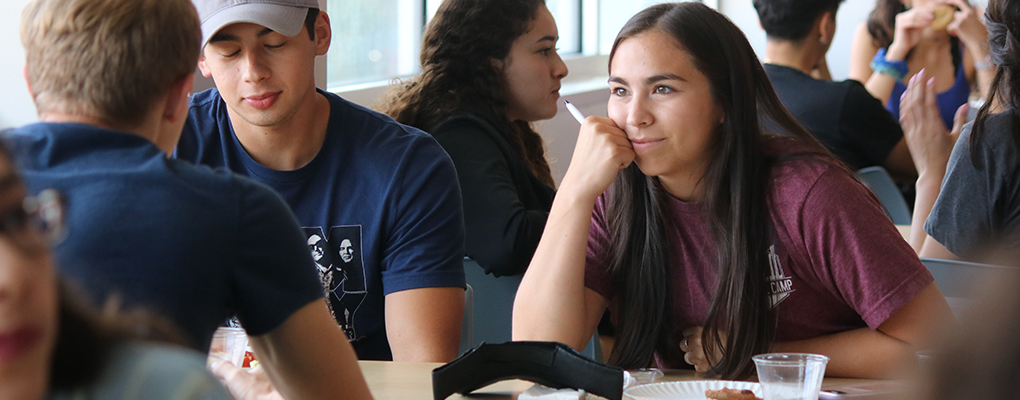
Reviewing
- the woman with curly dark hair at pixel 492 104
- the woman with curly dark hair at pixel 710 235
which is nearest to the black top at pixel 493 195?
the woman with curly dark hair at pixel 492 104

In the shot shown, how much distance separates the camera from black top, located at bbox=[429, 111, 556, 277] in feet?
7.12

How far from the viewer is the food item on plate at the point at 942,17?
4.00m

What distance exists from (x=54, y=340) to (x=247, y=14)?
1.26 meters

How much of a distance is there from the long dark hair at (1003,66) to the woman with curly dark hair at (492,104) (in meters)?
0.99

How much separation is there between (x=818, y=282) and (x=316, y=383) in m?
0.90

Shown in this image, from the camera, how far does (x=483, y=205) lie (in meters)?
2.25

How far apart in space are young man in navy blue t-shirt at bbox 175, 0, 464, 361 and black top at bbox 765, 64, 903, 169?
187 cm

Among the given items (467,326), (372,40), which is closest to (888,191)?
(467,326)

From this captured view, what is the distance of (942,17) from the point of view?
13.2 ft

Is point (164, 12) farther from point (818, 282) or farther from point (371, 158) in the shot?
point (818, 282)

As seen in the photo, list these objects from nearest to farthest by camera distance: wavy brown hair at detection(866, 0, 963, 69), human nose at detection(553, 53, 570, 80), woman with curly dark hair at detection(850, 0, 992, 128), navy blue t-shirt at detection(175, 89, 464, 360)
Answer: navy blue t-shirt at detection(175, 89, 464, 360) → human nose at detection(553, 53, 570, 80) → woman with curly dark hair at detection(850, 0, 992, 128) → wavy brown hair at detection(866, 0, 963, 69)

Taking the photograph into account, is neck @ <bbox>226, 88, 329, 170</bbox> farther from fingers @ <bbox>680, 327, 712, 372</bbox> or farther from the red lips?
fingers @ <bbox>680, 327, 712, 372</bbox>

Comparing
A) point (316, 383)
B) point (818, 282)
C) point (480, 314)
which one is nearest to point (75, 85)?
point (316, 383)

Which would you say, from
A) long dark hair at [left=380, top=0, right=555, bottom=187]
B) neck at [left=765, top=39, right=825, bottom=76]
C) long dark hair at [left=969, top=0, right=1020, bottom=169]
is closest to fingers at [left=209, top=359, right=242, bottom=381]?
long dark hair at [left=380, top=0, right=555, bottom=187]
